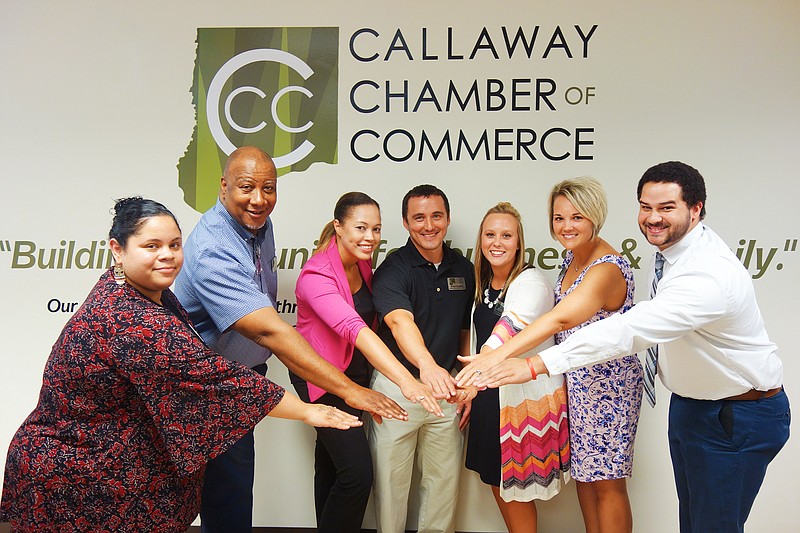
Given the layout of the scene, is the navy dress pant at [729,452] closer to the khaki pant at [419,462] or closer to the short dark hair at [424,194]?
the khaki pant at [419,462]

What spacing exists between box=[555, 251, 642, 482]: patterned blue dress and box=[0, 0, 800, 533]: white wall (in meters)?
0.73

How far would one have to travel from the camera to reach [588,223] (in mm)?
2891

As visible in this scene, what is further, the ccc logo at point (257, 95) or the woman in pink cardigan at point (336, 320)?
the ccc logo at point (257, 95)

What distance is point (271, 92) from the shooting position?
11.8 ft

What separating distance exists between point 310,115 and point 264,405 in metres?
1.89

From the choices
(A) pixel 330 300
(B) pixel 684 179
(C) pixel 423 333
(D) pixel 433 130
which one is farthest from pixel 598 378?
(D) pixel 433 130

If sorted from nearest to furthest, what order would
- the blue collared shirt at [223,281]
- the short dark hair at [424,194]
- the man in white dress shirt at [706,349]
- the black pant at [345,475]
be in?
the man in white dress shirt at [706,349] < the blue collared shirt at [223,281] < the black pant at [345,475] < the short dark hair at [424,194]

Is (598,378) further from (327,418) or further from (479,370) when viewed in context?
(327,418)

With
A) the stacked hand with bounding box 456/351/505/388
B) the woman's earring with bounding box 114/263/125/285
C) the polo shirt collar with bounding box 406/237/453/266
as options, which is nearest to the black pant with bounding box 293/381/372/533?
the stacked hand with bounding box 456/351/505/388

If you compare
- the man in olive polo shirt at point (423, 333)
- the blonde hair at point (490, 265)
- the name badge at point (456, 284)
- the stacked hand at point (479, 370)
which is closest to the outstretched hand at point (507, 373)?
the stacked hand at point (479, 370)

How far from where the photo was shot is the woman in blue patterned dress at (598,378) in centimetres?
282

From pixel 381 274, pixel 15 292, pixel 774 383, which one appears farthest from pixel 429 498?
pixel 15 292

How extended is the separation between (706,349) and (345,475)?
1672 millimetres

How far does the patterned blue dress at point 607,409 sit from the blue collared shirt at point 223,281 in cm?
140
